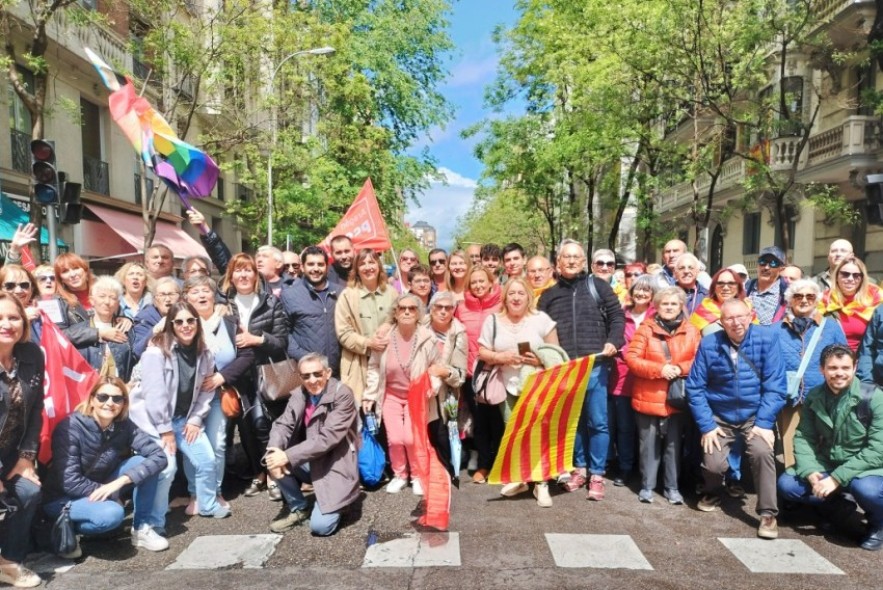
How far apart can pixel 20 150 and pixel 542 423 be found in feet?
46.4

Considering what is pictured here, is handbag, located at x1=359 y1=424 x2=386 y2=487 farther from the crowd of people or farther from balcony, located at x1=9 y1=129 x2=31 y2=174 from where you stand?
balcony, located at x1=9 y1=129 x2=31 y2=174

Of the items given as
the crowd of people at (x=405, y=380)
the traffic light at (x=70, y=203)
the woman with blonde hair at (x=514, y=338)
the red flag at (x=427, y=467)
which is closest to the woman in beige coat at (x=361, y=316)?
the crowd of people at (x=405, y=380)

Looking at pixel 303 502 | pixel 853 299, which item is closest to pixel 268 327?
pixel 303 502

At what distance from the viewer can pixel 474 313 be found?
5957 millimetres

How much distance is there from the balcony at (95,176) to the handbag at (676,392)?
1735 cm

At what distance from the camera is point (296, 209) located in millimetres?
18844

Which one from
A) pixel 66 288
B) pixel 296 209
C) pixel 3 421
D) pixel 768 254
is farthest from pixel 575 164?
pixel 3 421

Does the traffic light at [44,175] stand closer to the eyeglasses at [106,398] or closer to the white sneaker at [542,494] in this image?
the eyeglasses at [106,398]

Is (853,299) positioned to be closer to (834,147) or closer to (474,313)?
(474,313)

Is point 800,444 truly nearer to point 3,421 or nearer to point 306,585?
point 306,585

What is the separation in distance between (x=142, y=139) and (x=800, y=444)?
752 centimetres

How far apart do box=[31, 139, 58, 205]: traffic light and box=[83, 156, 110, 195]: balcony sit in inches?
407

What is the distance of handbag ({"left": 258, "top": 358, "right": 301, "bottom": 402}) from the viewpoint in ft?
17.5

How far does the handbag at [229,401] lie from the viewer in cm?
511
